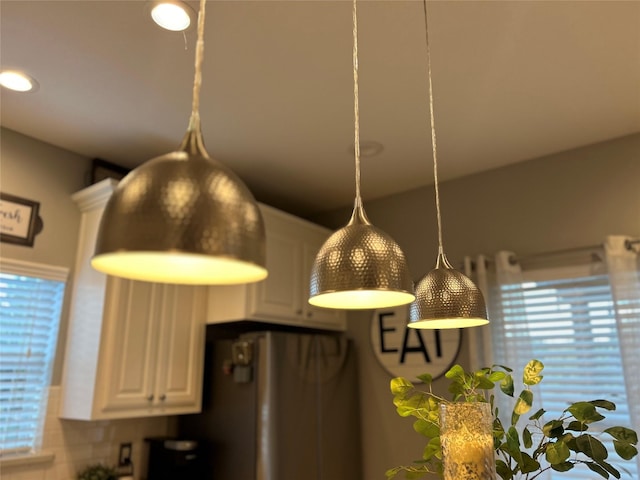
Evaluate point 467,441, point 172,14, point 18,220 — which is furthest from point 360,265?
point 18,220

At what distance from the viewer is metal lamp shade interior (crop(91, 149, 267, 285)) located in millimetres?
687

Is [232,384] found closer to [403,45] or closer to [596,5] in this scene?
[403,45]

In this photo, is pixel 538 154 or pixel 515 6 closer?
pixel 515 6

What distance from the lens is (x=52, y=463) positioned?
2410mm

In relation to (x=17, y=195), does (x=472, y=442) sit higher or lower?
lower

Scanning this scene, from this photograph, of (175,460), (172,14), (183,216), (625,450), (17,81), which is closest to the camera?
(183,216)

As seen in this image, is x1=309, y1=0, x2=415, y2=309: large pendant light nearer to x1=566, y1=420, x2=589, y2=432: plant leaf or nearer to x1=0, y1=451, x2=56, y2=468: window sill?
x1=566, y1=420, x2=589, y2=432: plant leaf

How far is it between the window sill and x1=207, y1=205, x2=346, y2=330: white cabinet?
1004 millimetres

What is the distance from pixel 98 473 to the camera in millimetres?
2461

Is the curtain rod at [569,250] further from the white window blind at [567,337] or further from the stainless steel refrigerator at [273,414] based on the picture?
the stainless steel refrigerator at [273,414]

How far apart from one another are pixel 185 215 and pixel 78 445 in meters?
2.36

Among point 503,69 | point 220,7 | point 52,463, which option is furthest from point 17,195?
point 503,69

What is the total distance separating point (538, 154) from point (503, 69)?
97 centimetres

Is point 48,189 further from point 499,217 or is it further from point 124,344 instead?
point 499,217
